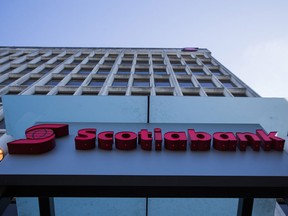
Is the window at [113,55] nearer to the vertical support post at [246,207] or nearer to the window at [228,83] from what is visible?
the window at [228,83]

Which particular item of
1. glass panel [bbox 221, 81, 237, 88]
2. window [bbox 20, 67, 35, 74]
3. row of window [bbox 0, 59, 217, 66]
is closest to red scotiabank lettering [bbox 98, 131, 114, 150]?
glass panel [bbox 221, 81, 237, 88]

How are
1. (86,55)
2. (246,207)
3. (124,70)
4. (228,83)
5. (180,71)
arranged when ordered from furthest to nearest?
(86,55) < (180,71) < (124,70) < (228,83) < (246,207)

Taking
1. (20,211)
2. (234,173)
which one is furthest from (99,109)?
(234,173)

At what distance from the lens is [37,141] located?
554cm

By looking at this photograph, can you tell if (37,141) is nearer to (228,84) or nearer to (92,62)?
(228,84)

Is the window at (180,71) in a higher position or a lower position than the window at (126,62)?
lower

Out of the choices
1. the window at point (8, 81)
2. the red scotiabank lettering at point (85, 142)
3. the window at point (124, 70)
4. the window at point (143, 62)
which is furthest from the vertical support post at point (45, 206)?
the window at point (143, 62)

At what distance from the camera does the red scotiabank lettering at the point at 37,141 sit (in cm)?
534

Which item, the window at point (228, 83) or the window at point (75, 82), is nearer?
the window at point (75, 82)

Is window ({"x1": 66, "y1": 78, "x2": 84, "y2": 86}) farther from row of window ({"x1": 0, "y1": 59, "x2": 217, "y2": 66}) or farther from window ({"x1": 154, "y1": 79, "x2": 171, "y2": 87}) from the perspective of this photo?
window ({"x1": 154, "y1": 79, "x2": 171, "y2": 87})

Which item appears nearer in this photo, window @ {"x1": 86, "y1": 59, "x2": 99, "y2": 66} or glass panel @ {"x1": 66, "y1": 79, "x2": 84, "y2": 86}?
glass panel @ {"x1": 66, "y1": 79, "x2": 84, "y2": 86}

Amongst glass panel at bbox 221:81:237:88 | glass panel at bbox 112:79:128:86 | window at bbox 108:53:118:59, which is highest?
window at bbox 108:53:118:59

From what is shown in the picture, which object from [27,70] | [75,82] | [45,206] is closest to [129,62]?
[75,82]

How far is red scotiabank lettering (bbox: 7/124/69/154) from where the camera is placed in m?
5.34
